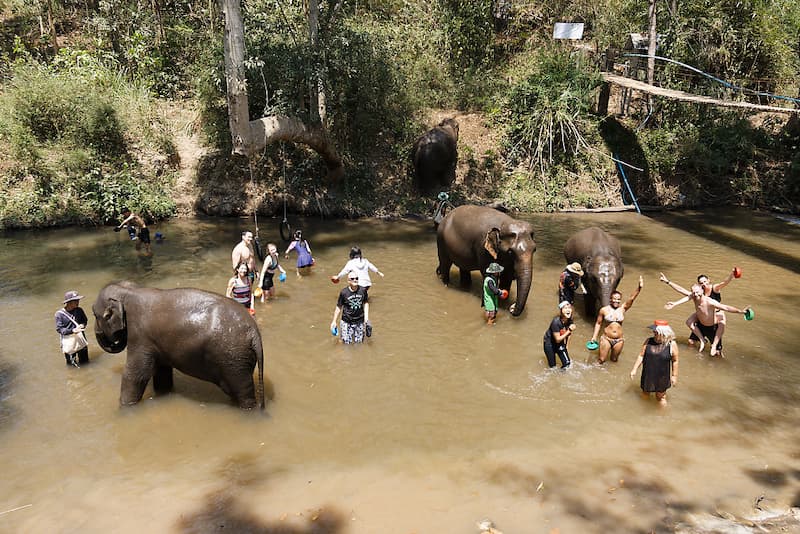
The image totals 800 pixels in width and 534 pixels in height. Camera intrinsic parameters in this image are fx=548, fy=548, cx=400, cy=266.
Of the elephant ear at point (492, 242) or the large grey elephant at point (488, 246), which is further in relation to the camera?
the elephant ear at point (492, 242)

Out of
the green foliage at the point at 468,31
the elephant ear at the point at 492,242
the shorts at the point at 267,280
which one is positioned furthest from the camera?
the green foliage at the point at 468,31

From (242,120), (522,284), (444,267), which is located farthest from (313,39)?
(522,284)

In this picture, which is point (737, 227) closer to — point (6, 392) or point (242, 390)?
point (242, 390)

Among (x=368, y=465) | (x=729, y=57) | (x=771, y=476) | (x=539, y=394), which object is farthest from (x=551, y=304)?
(x=729, y=57)

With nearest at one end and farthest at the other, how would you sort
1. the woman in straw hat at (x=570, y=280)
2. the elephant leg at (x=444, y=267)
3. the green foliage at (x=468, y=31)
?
the woman in straw hat at (x=570, y=280) < the elephant leg at (x=444, y=267) < the green foliage at (x=468, y=31)

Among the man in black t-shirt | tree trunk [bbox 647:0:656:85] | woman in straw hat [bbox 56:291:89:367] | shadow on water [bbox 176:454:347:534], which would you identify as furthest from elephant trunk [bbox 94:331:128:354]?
tree trunk [bbox 647:0:656:85]

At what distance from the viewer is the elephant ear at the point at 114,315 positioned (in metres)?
6.79

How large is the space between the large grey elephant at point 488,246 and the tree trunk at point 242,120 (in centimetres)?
490

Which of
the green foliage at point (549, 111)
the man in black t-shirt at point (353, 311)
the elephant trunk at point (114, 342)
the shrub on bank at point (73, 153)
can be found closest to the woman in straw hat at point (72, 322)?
the elephant trunk at point (114, 342)

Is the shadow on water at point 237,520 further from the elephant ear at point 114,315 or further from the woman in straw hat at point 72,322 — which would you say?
the woman in straw hat at point 72,322

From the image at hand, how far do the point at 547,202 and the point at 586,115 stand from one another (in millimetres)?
4165

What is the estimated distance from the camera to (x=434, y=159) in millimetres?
17594

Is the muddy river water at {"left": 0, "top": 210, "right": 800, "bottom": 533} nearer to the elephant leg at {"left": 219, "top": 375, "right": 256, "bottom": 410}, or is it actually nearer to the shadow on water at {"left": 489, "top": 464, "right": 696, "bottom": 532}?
the shadow on water at {"left": 489, "top": 464, "right": 696, "bottom": 532}

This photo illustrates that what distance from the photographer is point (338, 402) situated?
24.2ft
